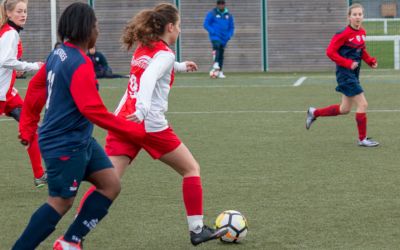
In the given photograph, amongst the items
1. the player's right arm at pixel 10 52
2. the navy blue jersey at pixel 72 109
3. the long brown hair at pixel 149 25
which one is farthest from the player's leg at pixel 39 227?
the player's right arm at pixel 10 52

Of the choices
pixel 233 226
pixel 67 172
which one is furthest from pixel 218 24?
pixel 67 172

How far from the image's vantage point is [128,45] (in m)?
7.09

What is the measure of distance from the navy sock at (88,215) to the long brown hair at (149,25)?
136 centimetres

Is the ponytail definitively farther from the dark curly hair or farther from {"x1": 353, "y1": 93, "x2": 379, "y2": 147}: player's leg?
{"x1": 353, "y1": 93, "x2": 379, "y2": 147}: player's leg

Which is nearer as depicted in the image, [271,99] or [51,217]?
[51,217]

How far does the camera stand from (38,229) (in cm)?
591

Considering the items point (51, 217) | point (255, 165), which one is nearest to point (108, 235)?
point (51, 217)

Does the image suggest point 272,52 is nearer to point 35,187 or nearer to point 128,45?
point 35,187

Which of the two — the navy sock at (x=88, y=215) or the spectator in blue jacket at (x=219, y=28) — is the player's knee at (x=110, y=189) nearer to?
the navy sock at (x=88, y=215)

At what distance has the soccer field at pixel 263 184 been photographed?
7211 millimetres

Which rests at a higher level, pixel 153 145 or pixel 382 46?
pixel 153 145

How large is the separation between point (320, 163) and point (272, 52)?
52.3ft

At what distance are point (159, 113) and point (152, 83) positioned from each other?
1.24 ft

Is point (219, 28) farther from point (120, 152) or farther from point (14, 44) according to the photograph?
point (120, 152)
